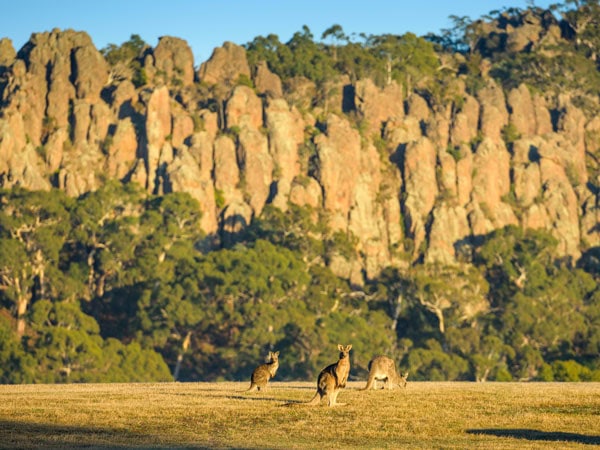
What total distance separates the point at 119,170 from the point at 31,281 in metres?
17.4

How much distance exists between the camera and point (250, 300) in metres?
88.9

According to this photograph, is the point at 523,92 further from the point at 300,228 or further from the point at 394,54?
the point at 300,228

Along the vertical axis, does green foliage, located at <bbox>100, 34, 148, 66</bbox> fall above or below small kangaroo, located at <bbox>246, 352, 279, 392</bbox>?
above

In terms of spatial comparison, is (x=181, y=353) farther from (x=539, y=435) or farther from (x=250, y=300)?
(x=539, y=435)

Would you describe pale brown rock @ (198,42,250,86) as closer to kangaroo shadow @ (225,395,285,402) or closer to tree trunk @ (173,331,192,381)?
tree trunk @ (173,331,192,381)

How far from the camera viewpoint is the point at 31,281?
90.3 meters

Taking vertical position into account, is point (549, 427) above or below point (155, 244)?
below

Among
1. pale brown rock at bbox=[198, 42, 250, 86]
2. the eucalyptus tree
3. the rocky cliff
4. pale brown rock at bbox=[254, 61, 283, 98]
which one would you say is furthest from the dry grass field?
pale brown rock at bbox=[198, 42, 250, 86]

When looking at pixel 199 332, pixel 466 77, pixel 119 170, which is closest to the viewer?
pixel 199 332

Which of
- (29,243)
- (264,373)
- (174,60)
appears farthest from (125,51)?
(264,373)

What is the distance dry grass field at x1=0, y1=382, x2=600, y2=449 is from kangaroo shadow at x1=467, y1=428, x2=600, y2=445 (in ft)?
0.07

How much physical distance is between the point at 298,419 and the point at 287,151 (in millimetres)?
79469

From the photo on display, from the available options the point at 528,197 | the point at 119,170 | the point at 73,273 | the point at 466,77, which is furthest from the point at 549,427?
the point at 466,77

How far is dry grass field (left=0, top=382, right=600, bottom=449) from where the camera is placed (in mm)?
28069
